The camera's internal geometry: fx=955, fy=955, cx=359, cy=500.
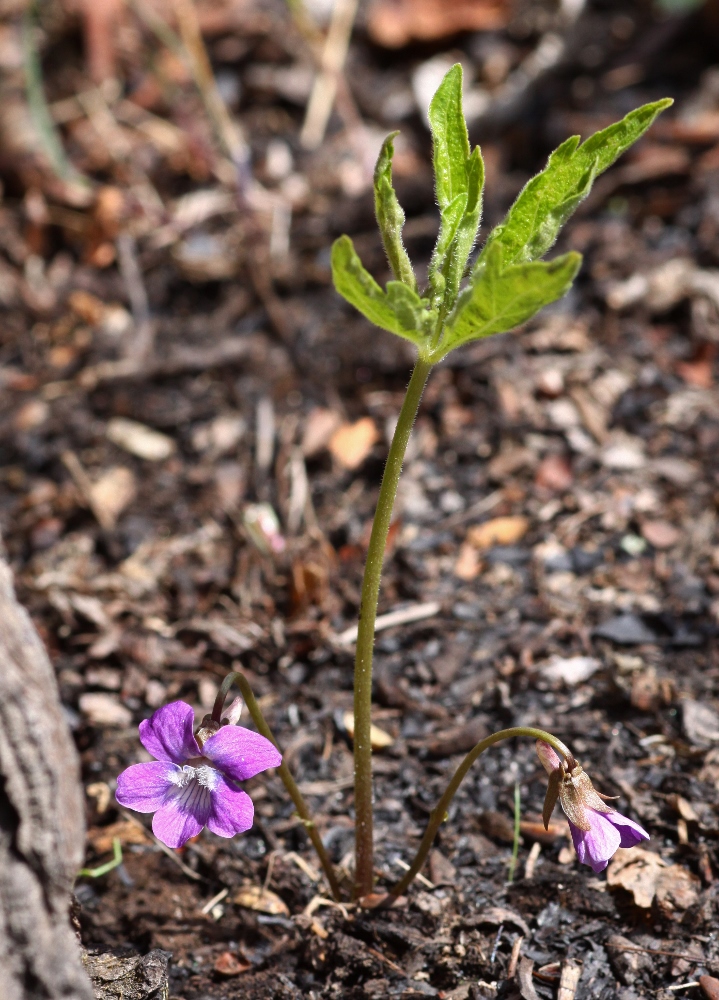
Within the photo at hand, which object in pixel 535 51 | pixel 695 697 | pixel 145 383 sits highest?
pixel 535 51

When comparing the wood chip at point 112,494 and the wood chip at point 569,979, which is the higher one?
the wood chip at point 112,494

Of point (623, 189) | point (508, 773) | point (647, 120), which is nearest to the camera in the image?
point (647, 120)

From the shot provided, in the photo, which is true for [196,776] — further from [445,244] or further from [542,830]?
[445,244]

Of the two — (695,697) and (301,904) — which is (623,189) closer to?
(695,697)

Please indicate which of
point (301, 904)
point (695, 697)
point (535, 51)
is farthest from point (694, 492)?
point (535, 51)

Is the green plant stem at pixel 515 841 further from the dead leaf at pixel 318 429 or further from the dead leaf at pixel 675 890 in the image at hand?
the dead leaf at pixel 318 429

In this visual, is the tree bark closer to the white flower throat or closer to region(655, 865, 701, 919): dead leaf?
the white flower throat

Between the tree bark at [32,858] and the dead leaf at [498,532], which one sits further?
the dead leaf at [498,532]

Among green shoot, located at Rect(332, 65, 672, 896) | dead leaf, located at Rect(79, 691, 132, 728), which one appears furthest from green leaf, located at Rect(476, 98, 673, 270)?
dead leaf, located at Rect(79, 691, 132, 728)

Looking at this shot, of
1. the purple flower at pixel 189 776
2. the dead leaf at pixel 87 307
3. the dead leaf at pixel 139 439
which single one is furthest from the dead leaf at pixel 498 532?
the dead leaf at pixel 87 307
